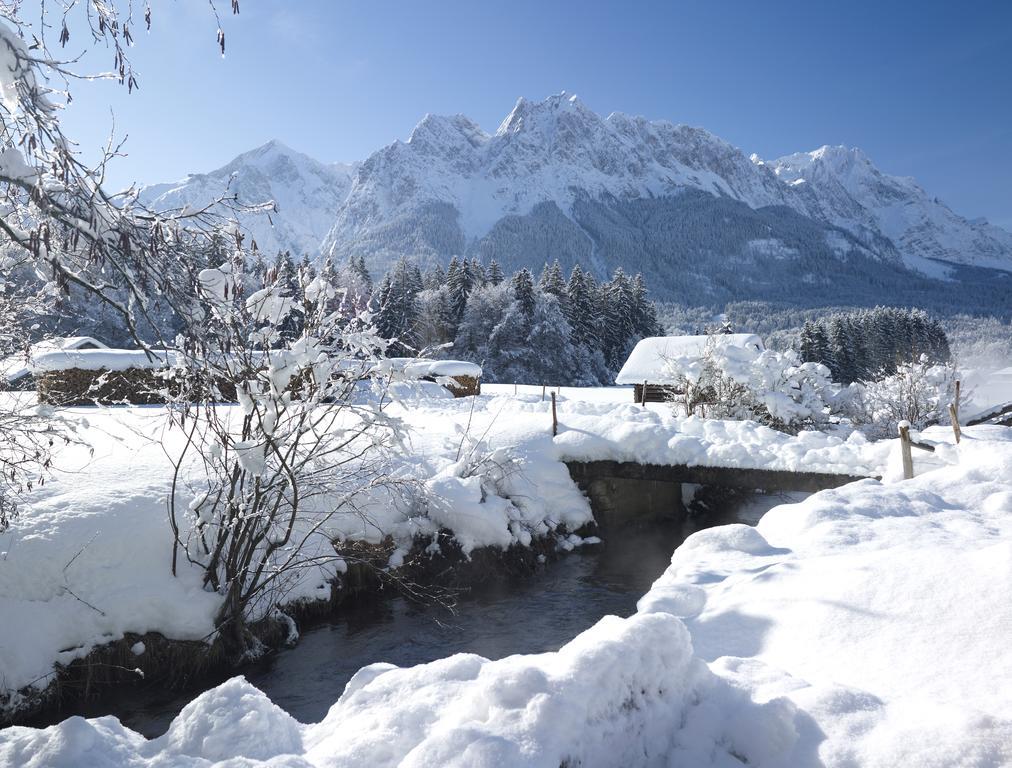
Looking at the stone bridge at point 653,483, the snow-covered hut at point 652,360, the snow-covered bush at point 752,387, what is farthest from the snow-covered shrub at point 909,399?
the stone bridge at point 653,483

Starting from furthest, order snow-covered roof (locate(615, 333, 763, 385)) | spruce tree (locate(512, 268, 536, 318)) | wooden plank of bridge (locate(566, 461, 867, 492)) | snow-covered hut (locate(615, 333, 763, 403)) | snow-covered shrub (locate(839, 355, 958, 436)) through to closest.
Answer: spruce tree (locate(512, 268, 536, 318)) < snow-covered roof (locate(615, 333, 763, 385)) < snow-covered hut (locate(615, 333, 763, 403)) < snow-covered shrub (locate(839, 355, 958, 436)) < wooden plank of bridge (locate(566, 461, 867, 492))

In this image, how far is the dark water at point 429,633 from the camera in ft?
22.1

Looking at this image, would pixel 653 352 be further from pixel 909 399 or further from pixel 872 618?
pixel 872 618

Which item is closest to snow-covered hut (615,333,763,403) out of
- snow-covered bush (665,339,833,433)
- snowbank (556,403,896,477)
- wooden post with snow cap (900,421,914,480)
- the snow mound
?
snow-covered bush (665,339,833,433)

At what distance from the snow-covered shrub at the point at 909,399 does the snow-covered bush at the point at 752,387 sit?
5.35 metres

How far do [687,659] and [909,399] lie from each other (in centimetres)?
2321

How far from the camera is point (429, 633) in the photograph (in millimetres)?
8602

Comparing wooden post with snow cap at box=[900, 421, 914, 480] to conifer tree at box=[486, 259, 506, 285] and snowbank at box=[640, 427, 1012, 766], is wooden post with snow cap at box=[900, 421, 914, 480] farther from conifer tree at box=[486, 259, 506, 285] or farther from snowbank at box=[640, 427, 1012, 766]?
conifer tree at box=[486, 259, 506, 285]

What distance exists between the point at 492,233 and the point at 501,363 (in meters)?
144

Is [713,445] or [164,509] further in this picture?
[713,445]

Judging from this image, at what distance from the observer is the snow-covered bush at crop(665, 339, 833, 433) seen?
1733 cm

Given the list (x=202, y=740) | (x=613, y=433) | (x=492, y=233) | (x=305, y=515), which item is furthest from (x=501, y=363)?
(x=492, y=233)

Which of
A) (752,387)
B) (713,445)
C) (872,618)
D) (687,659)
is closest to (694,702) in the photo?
(687,659)

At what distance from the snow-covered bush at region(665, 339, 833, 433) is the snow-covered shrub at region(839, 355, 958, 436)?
17.5 ft
